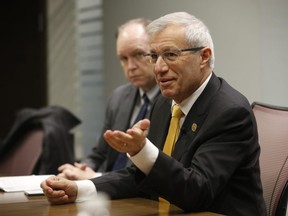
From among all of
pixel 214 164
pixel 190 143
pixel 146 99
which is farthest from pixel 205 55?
pixel 146 99

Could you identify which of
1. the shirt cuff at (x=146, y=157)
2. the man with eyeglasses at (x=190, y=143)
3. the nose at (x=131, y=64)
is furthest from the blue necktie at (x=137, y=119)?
the shirt cuff at (x=146, y=157)

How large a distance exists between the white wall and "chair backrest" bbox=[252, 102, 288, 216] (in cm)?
60

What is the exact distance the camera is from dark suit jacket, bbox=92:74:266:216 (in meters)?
1.87

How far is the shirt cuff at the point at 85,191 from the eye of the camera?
84.3 inches

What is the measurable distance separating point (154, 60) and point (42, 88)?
155 inches

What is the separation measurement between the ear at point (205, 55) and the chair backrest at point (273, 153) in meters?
0.41

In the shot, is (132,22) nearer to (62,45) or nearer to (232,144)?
(232,144)

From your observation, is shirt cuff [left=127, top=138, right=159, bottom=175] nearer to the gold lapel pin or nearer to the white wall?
the gold lapel pin

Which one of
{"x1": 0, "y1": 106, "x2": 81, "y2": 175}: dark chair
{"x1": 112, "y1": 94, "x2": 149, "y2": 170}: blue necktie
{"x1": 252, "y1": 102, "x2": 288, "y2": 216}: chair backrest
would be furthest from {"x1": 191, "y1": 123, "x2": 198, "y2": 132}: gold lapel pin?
{"x1": 0, "y1": 106, "x2": 81, "y2": 175}: dark chair

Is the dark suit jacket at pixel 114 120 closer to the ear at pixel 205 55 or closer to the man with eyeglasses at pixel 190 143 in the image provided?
the man with eyeglasses at pixel 190 143

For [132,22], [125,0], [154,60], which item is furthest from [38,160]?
[154,60]

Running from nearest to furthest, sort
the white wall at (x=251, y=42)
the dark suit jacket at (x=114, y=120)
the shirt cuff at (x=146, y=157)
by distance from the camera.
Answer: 1. the shirt cuff at (x=146, y=157)
2. the white wall at (x=251, y=42)
3. the dark suit jacket at (x=114, y=120)

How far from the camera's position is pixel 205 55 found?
221 cm

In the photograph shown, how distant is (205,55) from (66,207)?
2.51 ft
